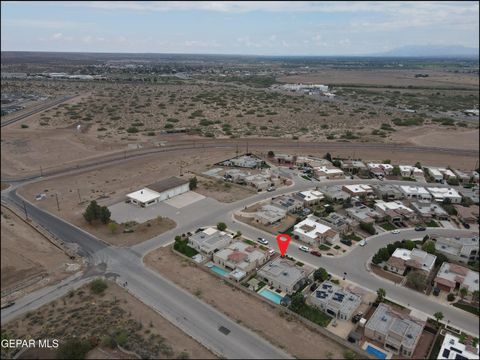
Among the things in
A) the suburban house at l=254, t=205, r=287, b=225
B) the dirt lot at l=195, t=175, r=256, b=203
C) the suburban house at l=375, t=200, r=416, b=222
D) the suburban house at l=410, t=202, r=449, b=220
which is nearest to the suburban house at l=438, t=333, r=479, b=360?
the suburban house at l=375, t=200, r=416, b=222

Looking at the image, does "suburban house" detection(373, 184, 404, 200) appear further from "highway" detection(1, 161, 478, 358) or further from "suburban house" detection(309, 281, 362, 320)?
"suburban house" detection(309, 281, 362, 320)

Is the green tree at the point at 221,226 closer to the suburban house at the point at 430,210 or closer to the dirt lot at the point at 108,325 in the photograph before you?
the dirt lot at the point at 108,325

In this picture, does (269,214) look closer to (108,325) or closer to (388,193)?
(388,193)

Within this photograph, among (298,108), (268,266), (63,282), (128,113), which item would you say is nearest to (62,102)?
(128,113)

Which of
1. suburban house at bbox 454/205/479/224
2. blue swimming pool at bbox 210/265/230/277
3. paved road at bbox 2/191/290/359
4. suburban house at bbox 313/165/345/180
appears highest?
suburban house at bbox 313/165/345/180

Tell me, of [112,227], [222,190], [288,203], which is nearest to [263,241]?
[288,203]

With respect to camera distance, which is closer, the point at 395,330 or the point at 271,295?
the point at 395,330

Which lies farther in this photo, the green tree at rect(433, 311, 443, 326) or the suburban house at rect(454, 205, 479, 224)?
the suburban house at rect(454, 205, 479, 224)
